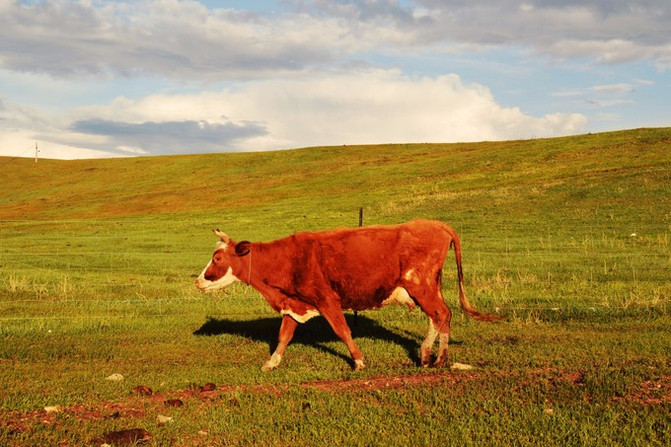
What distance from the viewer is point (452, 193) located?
4484 centimetres

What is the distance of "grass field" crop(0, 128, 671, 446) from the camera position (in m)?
6.97

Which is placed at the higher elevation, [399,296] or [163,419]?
[399,296]

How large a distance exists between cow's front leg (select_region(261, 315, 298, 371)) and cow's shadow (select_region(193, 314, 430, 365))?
36.7 inches

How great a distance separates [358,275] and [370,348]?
5.37 ft

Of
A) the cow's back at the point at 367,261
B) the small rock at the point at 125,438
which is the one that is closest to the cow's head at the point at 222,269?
the cow's back at the point at 367,261

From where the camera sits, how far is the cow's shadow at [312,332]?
11.6 meters

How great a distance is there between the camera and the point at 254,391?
8.39 metres

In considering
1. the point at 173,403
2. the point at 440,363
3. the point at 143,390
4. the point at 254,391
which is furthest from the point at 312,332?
the point at 173,403

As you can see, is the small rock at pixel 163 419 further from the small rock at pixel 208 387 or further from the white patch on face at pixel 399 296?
the white patch on face at pixel 399 296

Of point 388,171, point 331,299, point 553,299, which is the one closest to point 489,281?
point 553,299

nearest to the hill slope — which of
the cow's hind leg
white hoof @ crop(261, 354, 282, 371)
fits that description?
the cow's hind leg

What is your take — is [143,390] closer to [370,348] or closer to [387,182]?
[370,348]

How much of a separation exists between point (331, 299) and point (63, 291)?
32.4 feet

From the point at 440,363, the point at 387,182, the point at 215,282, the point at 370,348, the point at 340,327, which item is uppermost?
the point at 387,182
